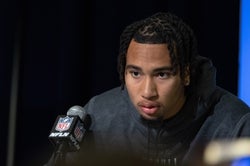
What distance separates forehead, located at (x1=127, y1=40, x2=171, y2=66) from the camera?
132cm

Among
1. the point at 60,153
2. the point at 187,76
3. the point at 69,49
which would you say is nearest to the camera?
the point at 60,153

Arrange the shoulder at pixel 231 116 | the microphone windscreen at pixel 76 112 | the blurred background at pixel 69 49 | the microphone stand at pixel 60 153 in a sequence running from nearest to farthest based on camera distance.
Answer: the microphone stand at pixel 60 153 → the microphone windscreen at pixel 76 112 → the shoulder at pixel 231 116 → the blurred background at pixel 69 49

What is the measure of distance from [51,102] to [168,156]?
0.95 metres

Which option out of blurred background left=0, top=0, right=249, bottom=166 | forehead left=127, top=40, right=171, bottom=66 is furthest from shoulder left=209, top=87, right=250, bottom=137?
blurred background left=0, top=0, right=249, bottom=166

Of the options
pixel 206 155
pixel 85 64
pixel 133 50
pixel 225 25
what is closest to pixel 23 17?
pixel 85 64

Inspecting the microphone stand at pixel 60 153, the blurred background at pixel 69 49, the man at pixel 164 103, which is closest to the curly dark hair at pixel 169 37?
the man at pixel 164 103

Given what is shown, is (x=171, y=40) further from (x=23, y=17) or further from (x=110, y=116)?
(x=23, y=17)

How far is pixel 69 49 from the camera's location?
222 centimetres

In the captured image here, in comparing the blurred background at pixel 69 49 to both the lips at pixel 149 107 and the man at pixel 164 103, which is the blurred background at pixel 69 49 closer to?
the man at pixel 164 103

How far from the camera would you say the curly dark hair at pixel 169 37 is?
1340 mm

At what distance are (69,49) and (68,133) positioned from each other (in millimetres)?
1124

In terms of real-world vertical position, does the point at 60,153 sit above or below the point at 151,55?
below

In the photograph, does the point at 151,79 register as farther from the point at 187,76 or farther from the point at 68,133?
the point at 68,133

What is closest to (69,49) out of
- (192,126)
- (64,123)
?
(192,126)
